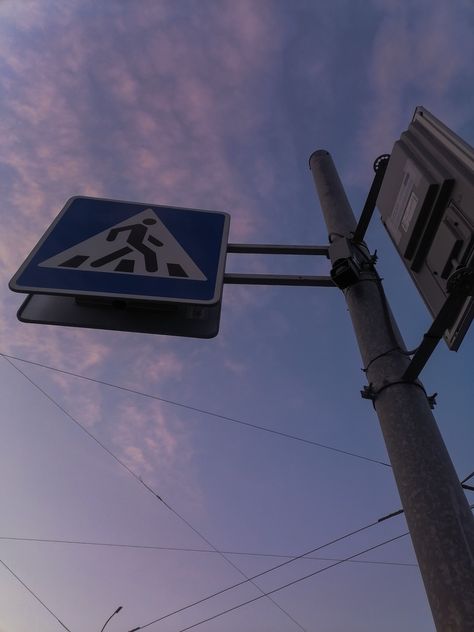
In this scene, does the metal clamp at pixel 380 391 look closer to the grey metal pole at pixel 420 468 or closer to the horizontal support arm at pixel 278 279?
the grey metal pole at pixel 420 468

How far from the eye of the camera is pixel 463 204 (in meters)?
1.45

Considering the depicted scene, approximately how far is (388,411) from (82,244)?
1.50m

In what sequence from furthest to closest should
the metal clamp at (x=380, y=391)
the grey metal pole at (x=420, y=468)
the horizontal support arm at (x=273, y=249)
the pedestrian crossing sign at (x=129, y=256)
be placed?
the horizontal support arm at (x=273, y=249), the pedestrian crossing sign at (x=129, y=256), the metal clamp at (x=380, y=391), the grey metal pole at (x=420, y=468)

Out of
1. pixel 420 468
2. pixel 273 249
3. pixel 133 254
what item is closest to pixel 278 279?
pixel 273 249

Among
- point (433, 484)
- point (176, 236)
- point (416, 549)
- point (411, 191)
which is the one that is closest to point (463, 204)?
point (411, 191)

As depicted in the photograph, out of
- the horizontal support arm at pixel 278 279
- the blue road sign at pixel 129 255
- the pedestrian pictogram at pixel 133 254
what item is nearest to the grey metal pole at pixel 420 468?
the horizontal support arm at pixel 278 279

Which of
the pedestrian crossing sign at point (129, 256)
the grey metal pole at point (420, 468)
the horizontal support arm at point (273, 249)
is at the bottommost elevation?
the grey metal pole at point (420, 468)

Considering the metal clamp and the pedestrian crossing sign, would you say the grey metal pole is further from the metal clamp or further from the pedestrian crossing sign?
the pedestrian crossing sign

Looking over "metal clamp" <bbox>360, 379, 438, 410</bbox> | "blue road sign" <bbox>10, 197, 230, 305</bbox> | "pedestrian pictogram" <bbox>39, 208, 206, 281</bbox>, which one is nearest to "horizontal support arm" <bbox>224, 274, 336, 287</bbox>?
"blue road sign" <bbox>10, 197, 230, 305</bbox>

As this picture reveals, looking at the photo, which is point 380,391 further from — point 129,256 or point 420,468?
point 129,256

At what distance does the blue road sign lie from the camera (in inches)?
63.7

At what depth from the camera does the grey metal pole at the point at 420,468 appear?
3.36ft

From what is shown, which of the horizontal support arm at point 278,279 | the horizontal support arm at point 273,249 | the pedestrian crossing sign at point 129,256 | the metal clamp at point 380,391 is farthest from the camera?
the horizontal support arm at point 273,249

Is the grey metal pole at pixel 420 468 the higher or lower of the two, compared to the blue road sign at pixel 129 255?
lower
